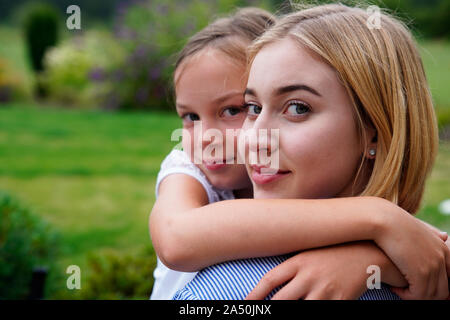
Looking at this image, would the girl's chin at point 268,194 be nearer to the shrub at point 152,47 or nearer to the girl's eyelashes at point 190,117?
the girl's eyelashes at point 190,117

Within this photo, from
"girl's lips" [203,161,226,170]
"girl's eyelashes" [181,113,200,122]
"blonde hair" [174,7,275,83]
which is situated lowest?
"girl's lips" [203,161,226,170]

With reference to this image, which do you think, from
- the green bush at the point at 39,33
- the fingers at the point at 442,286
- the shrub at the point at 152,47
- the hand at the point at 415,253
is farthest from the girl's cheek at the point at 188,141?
the green bush at the point at 39,33

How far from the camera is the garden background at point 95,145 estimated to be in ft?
12.1

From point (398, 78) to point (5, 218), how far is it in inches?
120

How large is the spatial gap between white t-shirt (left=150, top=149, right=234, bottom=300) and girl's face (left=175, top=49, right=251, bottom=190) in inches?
1.7

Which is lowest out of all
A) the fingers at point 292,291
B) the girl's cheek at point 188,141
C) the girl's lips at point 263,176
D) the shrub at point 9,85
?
the fingers at point 292,291

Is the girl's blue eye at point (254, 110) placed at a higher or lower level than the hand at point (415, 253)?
higher

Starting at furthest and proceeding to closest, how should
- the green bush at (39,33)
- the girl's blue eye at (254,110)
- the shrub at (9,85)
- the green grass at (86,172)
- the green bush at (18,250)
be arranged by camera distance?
the green bush at (39,33)
the shrub at (9,85)
the green grass at (86,172)
the green bush at (18,250)
the girl's blue eye at (254,110)

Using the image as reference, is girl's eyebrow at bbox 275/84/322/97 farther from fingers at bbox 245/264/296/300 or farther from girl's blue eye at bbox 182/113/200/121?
girl's blue eye at bbox 182/113/200/121

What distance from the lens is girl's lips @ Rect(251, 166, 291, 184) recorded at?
171 centimetres

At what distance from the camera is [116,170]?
955 cm

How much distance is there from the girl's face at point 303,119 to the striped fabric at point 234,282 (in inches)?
10.4

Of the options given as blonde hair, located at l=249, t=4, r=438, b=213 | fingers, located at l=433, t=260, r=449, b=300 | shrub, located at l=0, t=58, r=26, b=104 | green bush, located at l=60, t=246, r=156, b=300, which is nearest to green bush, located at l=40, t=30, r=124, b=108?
shrub, located at l=0, t=58, r=26, b=104

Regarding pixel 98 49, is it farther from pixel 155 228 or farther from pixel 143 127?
pixel 155 228
